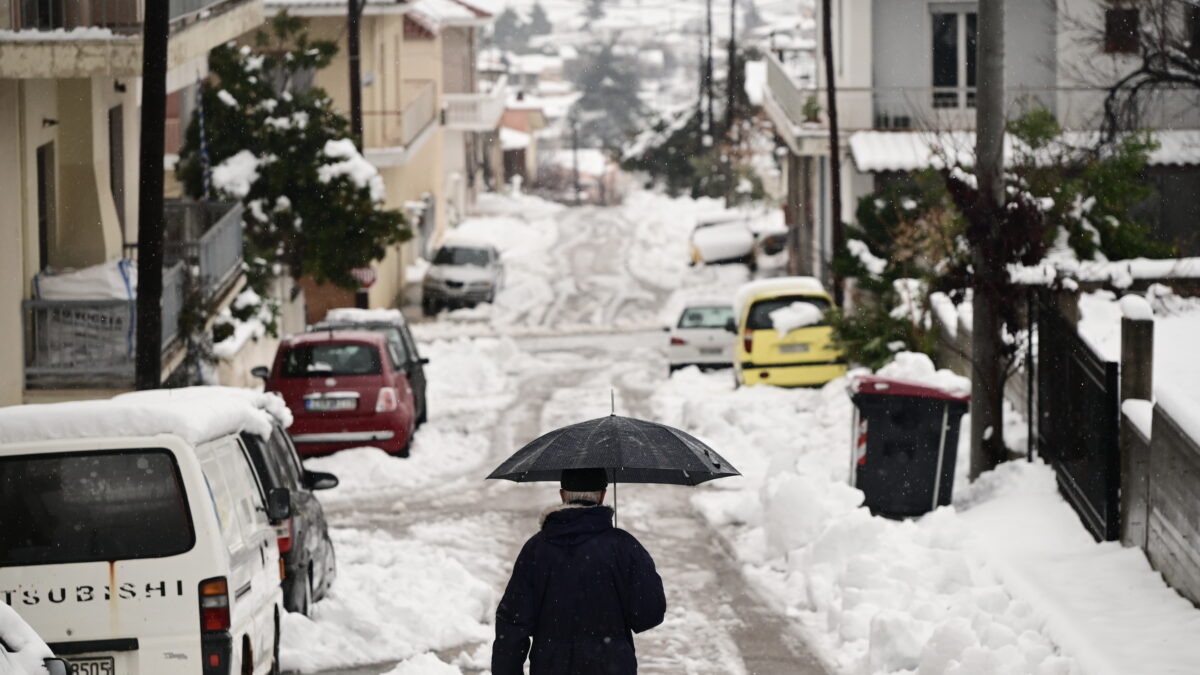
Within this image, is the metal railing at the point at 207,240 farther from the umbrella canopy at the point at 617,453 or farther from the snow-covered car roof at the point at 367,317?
the umbrella canopy at the point at 617,453

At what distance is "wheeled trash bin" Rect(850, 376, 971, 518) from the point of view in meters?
15.0

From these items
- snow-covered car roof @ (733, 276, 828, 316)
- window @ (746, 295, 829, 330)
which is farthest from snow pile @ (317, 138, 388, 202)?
window @ (746, 295, 829, 330)

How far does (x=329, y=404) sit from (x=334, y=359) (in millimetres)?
680

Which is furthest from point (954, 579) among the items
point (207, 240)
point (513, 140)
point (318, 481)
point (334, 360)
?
point (513, 140)

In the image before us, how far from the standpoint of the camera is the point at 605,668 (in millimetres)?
6535

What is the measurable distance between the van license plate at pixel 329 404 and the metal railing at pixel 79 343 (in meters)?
2.33

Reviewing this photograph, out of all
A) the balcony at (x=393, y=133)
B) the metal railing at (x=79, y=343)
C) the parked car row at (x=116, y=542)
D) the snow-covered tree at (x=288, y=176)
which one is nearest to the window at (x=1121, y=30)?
the snow-covered tree at (x=288, y=176)

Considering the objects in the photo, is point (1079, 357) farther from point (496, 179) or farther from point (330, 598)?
point (496, 179)

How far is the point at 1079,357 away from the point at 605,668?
26.2 ft

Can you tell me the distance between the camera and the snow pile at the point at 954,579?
31.7 ft

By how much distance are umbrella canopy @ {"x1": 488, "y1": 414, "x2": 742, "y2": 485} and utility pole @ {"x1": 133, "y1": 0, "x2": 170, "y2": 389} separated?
8132mm

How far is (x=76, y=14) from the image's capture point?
1853 cm

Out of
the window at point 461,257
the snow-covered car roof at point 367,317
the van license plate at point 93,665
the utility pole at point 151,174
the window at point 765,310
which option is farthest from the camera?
the window at point 461,257

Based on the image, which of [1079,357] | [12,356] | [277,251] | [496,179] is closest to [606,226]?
[496,179]
